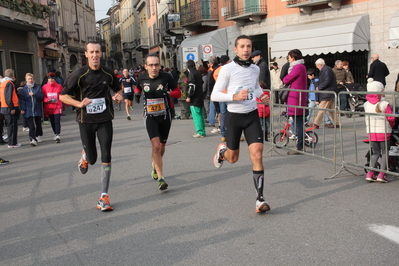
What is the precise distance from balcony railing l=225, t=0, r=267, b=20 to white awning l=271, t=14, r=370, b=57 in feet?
11.1

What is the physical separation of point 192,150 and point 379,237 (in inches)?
248

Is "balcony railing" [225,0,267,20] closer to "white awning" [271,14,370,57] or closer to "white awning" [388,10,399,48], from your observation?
"white awning" [271,14,370,57]

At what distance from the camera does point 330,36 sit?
20.4m

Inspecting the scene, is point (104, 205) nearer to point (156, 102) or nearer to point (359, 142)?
point (156, 102)

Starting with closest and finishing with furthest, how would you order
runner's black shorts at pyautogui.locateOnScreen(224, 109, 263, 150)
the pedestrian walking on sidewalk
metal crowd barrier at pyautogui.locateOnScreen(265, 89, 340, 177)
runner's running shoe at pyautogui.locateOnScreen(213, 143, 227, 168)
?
runner's black shorts at pyautogui.locateOnScreen(224, 109, 263, 150) < runner's running shoe at pyautogui.locateOnScreen(213, 143, 227, 168) < metal crowd barrier at pyautogui.locateOnScreen(265, 89, 340, 177) < the pedestrian walking on sidewalk

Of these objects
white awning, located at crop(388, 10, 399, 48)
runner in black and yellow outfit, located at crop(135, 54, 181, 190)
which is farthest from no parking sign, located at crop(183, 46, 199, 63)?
runner in black and yellow outfit, located at crop(135, 54, 181, 190)

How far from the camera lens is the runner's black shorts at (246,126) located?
234 inches

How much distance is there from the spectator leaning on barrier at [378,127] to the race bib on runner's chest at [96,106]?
138 inches

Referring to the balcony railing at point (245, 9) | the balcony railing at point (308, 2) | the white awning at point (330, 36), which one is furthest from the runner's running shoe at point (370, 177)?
the balcony railing at point (245, 9)

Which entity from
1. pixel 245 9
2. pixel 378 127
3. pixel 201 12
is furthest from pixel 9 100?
pixel 201 12

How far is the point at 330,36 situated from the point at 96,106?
15745 millimetres

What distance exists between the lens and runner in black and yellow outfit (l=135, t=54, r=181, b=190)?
7.16 m

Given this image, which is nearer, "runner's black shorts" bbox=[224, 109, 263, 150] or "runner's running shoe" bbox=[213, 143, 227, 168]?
"runner's black shorts" bbox=[224, 109, 263, 150]

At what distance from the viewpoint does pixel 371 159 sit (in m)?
7.26
